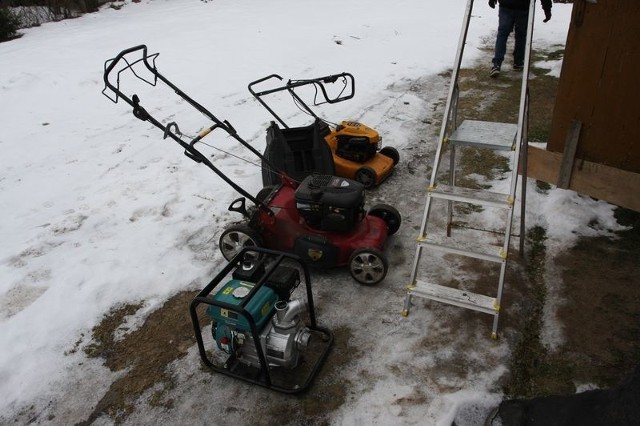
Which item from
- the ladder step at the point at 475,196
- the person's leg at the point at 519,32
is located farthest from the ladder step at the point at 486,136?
the person's leg at the point at 519,32

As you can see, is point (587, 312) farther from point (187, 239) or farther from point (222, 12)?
point (222, 12)

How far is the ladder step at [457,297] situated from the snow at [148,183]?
0.24 metres

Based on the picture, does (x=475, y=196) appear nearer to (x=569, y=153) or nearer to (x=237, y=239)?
(x=569, y=153)

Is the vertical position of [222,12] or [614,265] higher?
[222,12]

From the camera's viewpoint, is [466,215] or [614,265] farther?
[466,215]

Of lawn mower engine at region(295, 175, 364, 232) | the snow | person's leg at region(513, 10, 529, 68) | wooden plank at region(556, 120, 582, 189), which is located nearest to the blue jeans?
person's leg at region(513, 10, 529, 68)

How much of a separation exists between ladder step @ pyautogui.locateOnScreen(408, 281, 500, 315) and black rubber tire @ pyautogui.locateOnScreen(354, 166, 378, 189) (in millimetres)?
1957

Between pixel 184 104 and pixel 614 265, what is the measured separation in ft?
21.4

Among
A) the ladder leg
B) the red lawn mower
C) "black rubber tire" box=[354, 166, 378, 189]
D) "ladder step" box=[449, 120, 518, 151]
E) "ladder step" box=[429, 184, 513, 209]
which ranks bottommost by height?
the ladder leg

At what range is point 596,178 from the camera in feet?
13.9

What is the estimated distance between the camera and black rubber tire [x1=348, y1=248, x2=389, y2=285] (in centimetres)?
385

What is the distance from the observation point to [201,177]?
5867mm

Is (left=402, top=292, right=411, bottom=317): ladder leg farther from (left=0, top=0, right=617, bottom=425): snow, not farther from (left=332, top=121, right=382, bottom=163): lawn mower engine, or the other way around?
(left=332, top=121, right=382, bottom=163): lawn mower engine

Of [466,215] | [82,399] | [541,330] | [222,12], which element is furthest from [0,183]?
[222,12]
